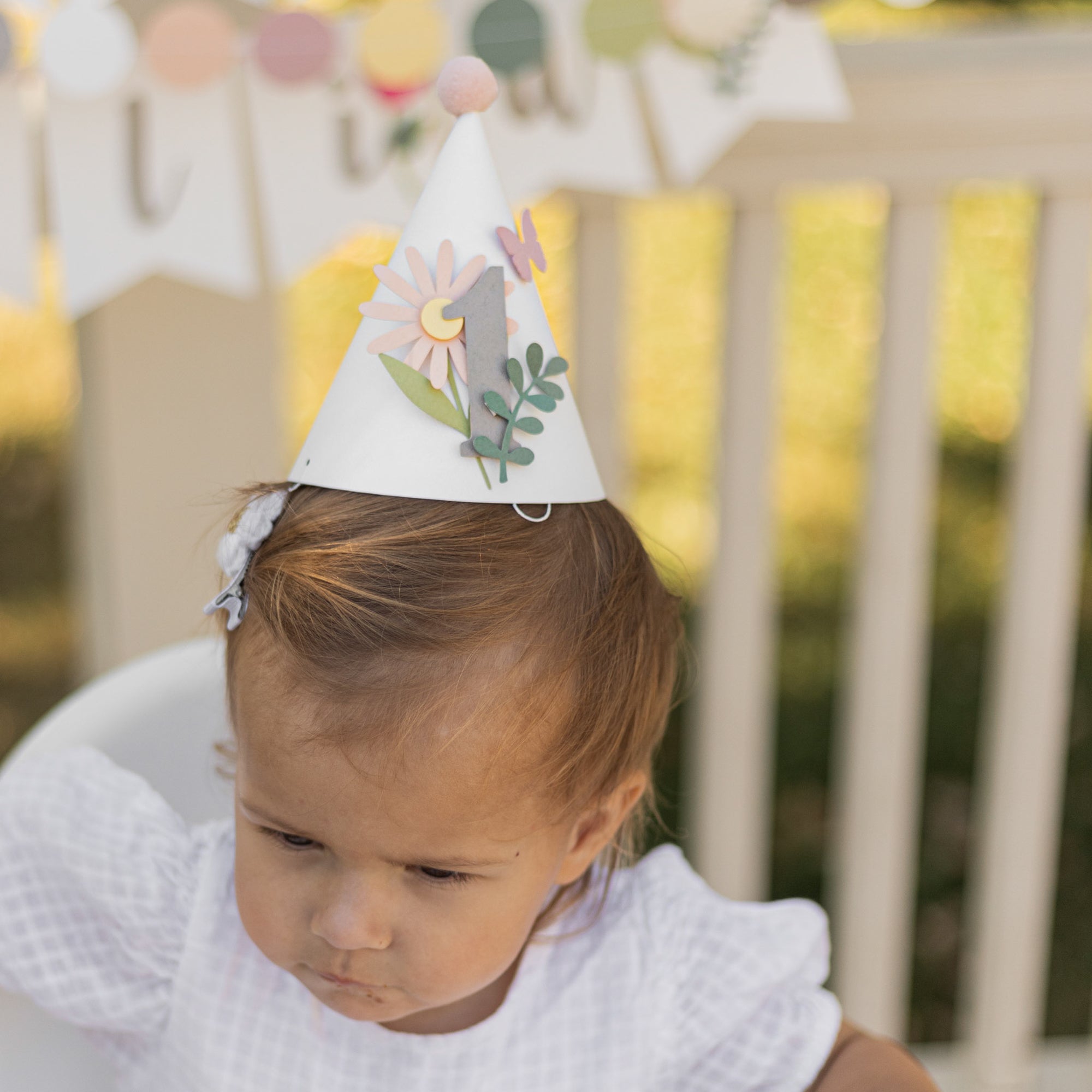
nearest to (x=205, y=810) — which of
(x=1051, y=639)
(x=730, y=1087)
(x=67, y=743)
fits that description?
(x=67, y=743)

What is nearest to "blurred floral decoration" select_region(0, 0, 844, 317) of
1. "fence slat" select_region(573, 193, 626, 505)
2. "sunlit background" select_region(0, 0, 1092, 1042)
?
"fence slat" select_region(573, 193, 626, 505)

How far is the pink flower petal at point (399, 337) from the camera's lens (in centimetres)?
74

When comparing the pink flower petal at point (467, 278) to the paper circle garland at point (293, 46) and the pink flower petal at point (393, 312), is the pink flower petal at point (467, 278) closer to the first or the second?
the pink flower petal at point (393, 312)

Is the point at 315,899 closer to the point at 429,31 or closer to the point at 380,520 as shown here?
the point at 380,520

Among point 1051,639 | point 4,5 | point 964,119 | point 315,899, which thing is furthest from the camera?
point 1051,639

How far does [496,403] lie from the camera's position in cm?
74

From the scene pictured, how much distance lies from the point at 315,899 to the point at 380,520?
219mm

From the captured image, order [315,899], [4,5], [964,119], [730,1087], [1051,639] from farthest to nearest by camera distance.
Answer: [1051,639] → [964,119] → [4,5] → [730,1087] → [315,899]

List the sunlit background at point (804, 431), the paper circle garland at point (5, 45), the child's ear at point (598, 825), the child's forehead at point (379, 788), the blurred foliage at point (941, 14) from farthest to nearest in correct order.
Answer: the blurred foliage at point (941, 14) < the sunlit background at point (804, 431) < the paper circle garland at point (5, 45) < the child's ear at point (598, 825) < the child's forehead at point (379, 788)

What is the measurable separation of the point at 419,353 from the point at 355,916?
1.04 ft

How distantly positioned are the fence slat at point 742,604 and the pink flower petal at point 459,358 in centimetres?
52

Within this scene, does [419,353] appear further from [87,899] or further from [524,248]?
[87,899]

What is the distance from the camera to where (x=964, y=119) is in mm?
A: 1130

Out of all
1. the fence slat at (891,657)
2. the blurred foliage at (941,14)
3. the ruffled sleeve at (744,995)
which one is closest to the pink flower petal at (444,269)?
the ruffled sleeve at (744,995)
